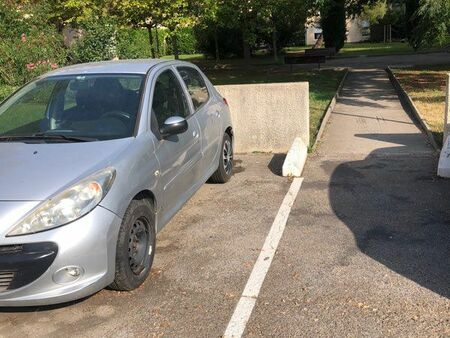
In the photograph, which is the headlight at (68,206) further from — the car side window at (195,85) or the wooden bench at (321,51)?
the wooden bench at (321,51)

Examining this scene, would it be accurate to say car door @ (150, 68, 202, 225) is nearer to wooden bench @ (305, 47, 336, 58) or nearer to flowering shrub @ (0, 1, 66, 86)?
flowering shrub @ (0, 1, 66, 86)

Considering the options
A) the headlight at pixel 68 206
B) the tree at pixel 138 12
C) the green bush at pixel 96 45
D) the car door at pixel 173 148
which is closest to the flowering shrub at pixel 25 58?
the green bush at pixel 96 45

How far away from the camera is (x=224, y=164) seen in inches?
264

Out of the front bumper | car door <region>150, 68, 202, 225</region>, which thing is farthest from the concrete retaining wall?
the front bumper

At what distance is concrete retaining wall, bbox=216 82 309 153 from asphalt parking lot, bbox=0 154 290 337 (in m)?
2.61

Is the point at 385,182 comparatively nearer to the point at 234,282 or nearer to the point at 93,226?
the point at 234,282

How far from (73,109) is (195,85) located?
1665mm

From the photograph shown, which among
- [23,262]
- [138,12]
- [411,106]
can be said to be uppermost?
[138,12]

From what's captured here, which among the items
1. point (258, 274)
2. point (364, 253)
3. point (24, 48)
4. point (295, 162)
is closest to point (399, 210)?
point (364, 253)

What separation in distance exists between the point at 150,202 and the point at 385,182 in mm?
3474

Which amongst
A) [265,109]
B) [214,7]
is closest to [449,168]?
[265,109]

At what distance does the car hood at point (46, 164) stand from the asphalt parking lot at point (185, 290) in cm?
90

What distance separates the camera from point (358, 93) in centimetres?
1509

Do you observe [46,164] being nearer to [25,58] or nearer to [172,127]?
[172,127]
